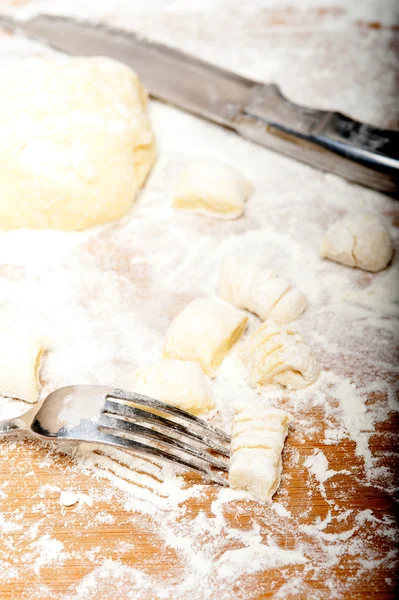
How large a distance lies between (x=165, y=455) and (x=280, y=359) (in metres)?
0.35

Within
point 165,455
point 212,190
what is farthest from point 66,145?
point 165,455

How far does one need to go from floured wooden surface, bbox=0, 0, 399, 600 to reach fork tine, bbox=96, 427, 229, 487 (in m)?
0.03

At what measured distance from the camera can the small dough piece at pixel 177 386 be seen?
1.24 meters

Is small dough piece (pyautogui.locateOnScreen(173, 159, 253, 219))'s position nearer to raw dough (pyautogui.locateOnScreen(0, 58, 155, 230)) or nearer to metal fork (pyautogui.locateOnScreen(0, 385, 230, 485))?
raw dough (pyautogui.locateOnScreen(0, 58, 155, 230))

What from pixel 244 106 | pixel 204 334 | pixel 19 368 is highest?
pixel 244 106

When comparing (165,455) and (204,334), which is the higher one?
(204,334)

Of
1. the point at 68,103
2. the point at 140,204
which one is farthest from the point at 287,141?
the point at 68,103

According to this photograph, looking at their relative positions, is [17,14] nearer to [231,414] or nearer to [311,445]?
[231,414]

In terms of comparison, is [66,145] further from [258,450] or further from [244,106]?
[258,450]

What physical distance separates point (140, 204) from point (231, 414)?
2.55 feet

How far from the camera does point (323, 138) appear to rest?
174cm

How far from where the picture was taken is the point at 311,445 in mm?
1232

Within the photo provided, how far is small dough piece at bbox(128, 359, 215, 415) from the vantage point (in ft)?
4.06

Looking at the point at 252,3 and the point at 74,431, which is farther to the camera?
the point at 252,3
